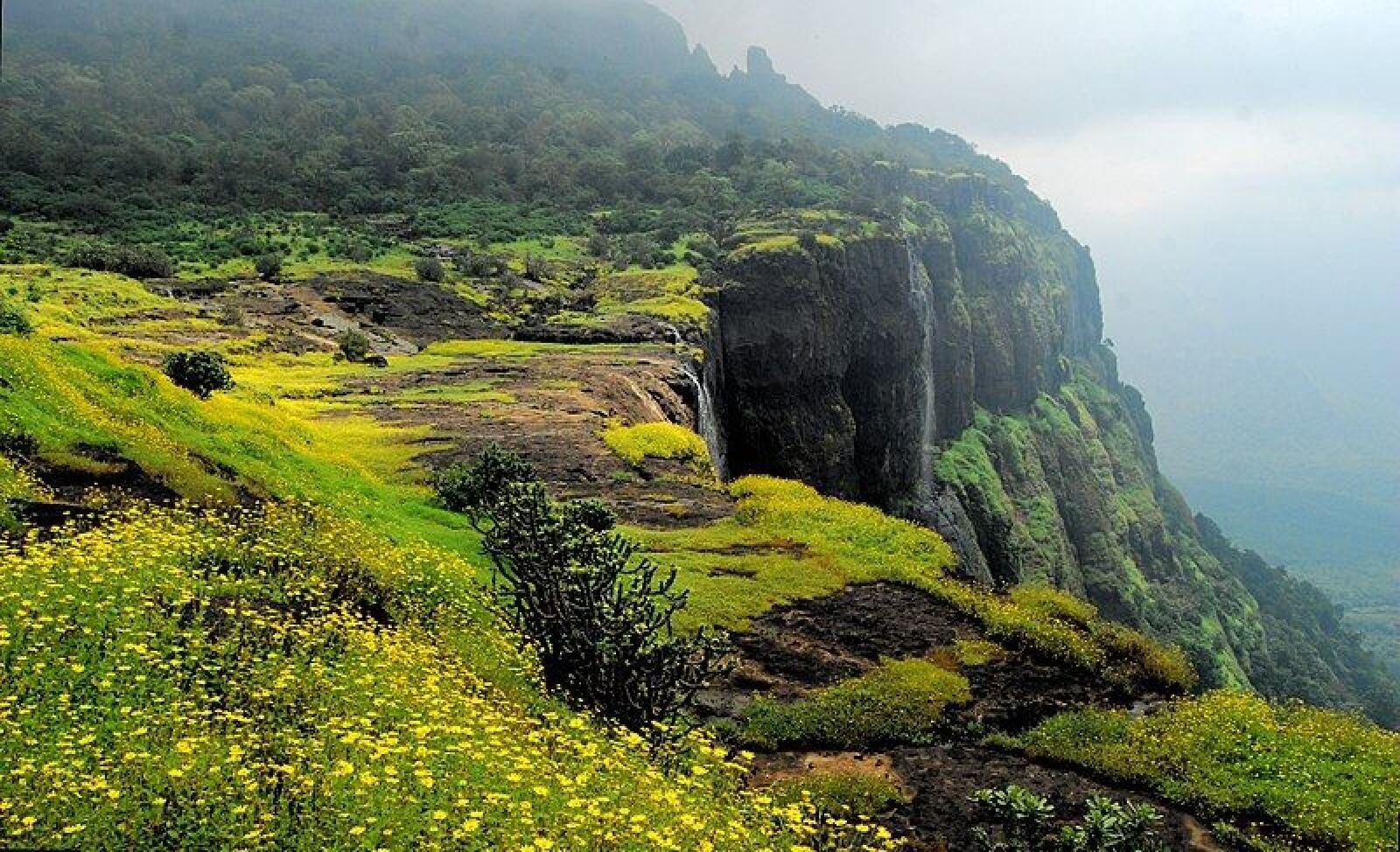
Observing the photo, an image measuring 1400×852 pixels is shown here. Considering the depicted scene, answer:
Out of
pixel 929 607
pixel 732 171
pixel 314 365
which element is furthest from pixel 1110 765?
pixel 732 171

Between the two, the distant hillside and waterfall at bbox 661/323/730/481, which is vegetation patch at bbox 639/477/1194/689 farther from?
waterfall at bbox 661/323/730/481

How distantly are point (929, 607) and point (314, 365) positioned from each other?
23444mm

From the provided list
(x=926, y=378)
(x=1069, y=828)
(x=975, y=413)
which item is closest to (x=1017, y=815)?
(x=1069, y=828)

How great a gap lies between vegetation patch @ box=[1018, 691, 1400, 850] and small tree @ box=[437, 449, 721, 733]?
15.0ft

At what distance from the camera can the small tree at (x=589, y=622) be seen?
10.5 meters

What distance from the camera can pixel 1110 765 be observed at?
11.1 metres

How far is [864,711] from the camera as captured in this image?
12.4m

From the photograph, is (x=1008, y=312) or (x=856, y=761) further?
(x=1008, y=312)

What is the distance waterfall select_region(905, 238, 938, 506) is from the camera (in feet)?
219

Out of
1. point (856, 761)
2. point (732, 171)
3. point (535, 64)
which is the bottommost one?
point (856, 761)

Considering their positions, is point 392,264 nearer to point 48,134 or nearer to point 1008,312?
point 48,134

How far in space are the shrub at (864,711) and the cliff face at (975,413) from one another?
20.1 m

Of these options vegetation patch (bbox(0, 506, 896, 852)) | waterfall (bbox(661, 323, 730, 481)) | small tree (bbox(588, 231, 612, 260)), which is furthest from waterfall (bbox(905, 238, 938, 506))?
vegetation patch (bbox(0, 506, 896, 852))

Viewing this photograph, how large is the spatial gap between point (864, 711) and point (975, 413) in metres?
78.4
